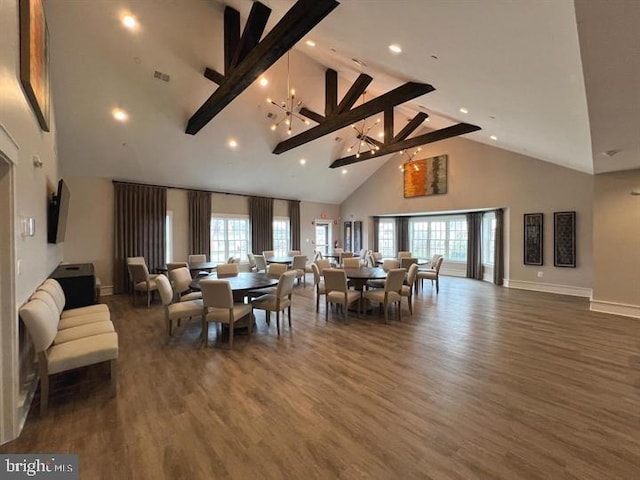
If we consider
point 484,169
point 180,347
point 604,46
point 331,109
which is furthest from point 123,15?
point 484,169

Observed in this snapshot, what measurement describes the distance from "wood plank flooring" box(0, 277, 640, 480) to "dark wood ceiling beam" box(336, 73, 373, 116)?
14.4 feet

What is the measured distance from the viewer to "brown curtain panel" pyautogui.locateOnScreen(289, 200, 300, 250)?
34.9ft

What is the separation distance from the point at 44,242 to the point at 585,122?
267 inches

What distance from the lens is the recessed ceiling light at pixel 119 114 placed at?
5320 mm

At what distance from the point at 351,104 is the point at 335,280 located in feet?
11.6

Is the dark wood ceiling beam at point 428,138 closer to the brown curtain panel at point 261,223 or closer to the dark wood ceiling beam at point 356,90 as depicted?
the dark wood ceiling beam at point 356,90

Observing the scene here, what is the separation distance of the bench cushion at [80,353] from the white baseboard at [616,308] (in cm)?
767

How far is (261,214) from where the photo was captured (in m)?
9.71

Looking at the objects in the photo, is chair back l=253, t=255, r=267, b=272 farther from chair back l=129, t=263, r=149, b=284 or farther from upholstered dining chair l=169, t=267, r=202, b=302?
upholstered dining chair l=169, t=267, r=202, b=302

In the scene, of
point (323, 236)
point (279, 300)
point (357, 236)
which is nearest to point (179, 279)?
point (279, 300)

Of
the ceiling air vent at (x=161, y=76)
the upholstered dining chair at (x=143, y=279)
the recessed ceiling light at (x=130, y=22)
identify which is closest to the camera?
the recessed ceiling light at (x=130, y=22)

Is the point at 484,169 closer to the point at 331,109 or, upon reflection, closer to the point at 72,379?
the point at 331,109

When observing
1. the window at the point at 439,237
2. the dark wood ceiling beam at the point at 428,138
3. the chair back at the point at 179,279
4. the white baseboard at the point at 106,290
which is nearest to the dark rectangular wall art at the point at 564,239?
the window at the point at 439,237

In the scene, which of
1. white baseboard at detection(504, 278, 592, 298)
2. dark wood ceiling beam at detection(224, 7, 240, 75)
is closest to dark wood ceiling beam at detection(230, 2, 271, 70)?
dark wood ceiling beam at detection(224, 7, 240, 75)
